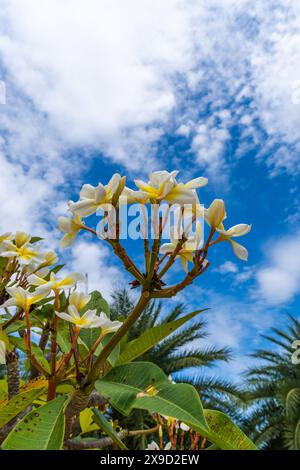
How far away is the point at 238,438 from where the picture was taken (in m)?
0.95

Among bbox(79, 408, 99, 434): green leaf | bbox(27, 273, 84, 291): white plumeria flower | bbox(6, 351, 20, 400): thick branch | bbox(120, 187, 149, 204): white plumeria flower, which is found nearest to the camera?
bbox(120, 187, 149, 204): white plumeria flower

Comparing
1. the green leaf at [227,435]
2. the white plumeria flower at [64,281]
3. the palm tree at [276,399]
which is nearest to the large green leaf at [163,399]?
the green leaf at [227,435]

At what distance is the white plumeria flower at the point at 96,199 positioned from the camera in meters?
0.94

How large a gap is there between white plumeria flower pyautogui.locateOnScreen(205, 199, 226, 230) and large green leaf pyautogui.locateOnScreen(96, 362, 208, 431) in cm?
32

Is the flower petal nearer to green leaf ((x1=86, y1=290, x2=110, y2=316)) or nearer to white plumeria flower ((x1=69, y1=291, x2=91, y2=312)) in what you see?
white plumeria flower ((x1=69, y1=291, x2=91, y2=312))

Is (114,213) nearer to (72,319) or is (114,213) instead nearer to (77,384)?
(72,319)

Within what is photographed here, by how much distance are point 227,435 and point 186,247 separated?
391 mm

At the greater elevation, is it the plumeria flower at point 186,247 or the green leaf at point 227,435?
the plumeria flower at point 186,247

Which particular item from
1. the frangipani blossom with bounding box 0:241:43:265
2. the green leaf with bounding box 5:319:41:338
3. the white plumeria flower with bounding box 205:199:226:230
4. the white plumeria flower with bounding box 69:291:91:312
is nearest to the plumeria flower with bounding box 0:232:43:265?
the frangipani blossom with bounding box 0:241:43:265

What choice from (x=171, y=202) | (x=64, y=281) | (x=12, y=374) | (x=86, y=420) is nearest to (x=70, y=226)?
(x=64, y=281)

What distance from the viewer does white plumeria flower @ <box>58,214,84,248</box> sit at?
3.48 ft

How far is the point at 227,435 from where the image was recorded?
37.8 inches

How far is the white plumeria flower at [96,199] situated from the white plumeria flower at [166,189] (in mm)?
46

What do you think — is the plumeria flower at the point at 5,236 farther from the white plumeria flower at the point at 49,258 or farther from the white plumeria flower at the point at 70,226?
the white plumeria flower at the point at 70,226
